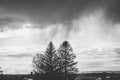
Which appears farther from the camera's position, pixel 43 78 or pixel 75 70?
pixel 75 70

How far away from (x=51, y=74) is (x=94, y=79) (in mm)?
11015

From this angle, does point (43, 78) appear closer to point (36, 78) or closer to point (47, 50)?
point (36, 78)

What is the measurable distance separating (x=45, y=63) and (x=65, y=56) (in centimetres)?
580

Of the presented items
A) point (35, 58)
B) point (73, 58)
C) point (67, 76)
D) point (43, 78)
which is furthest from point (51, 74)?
point (35, 58)

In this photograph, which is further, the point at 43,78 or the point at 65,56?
the point at 65,56

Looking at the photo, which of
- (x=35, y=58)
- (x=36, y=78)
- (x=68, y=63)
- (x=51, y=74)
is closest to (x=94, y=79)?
(x=51, y=74)

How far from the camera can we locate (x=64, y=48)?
74.9 meters

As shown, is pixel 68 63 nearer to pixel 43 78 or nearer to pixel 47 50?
pixel 47 50

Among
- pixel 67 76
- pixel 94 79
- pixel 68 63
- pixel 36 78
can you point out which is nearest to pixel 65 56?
pixel 68 63

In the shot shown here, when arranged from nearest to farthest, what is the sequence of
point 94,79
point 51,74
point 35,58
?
point 94,79 → point 51,74 → point 35,58

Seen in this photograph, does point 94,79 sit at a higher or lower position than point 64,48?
lower

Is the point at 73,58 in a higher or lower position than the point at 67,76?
higher

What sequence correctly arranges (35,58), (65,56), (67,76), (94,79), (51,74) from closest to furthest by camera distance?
(94,79), (51,74), (67,76), (65,56), (35,58)

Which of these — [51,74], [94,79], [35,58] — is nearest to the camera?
[94,79]
